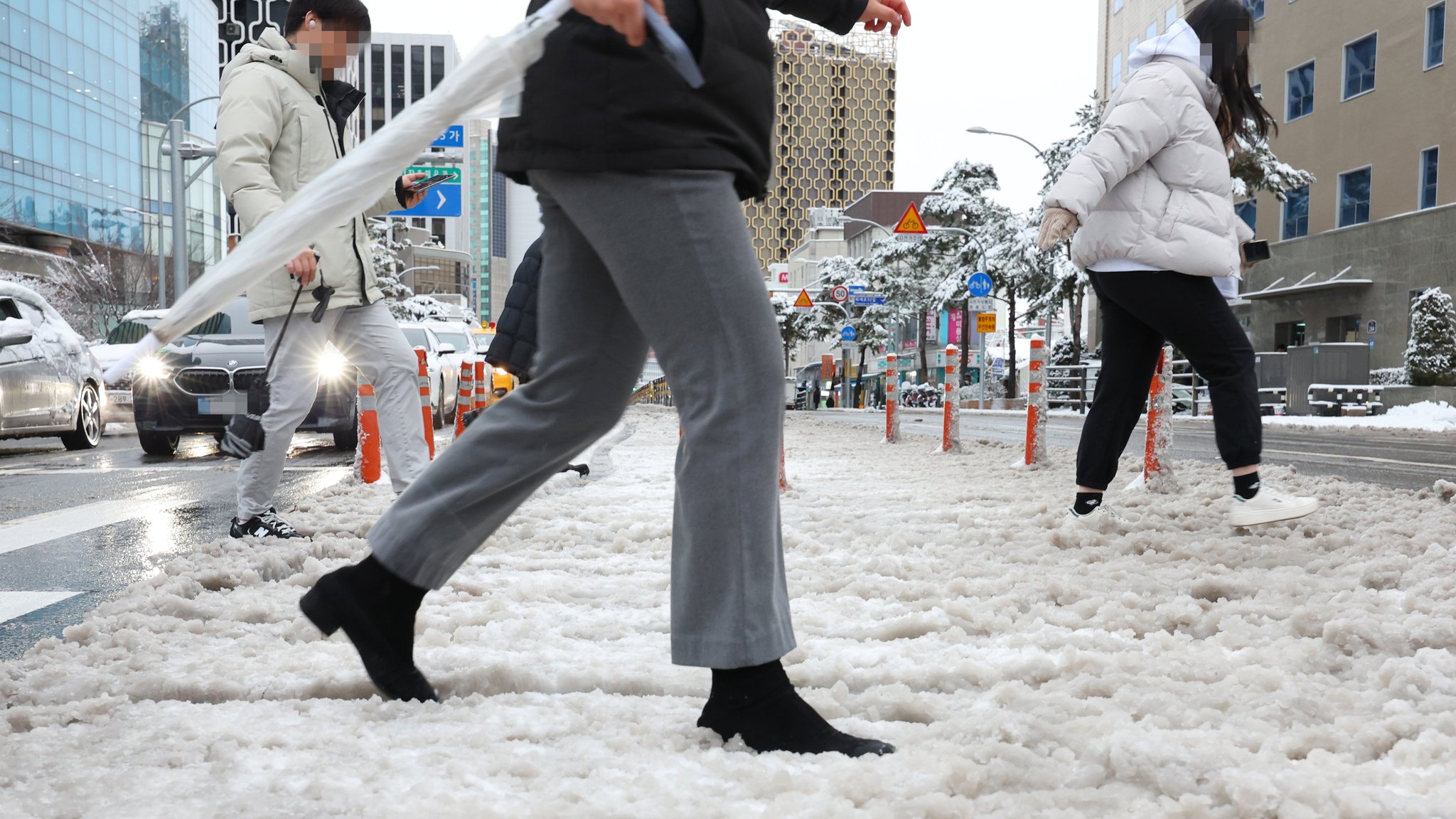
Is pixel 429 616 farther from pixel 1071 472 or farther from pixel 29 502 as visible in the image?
pixel 1071 472

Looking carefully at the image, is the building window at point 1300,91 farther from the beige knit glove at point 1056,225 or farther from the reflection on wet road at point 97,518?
the beige knit glove at point 1056,225

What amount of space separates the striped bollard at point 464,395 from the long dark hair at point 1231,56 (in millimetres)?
6828

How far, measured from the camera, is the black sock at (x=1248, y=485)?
12.8ft

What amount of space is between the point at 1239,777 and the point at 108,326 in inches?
1860

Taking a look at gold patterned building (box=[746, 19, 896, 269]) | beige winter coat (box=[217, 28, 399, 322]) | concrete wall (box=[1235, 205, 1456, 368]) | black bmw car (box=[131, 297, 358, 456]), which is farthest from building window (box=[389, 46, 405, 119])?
beige winter coat (box=[217, 28, 399, 322])

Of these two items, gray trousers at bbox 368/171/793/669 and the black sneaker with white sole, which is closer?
gray trousers at bbox 368/171/793/669

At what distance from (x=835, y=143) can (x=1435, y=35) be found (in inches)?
5195

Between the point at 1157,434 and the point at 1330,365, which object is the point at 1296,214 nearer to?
the point at 1330,365

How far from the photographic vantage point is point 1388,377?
24250 millimetres

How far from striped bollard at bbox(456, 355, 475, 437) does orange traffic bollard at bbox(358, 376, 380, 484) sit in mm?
2605

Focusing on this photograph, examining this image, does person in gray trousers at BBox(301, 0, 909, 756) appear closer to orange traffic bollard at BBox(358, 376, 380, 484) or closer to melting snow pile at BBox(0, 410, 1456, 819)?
melting snow pile at BBox(0, 410, 1456, 819)

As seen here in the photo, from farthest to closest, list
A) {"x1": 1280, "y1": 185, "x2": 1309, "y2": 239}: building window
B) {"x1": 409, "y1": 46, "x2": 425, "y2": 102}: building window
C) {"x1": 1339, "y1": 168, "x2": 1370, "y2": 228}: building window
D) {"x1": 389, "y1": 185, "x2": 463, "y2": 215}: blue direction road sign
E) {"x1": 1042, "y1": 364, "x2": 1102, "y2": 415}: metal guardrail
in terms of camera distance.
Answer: {"x1": 409, "y1": 46, "x2": 425, "y2": 102}: building window → {"x1": 1280, "y1": 185, "x2": 1309, "y2": 239}: building window → {"x1": 1042, "y1": 364, "x2": 1102, "y2": 415}: metal guardrail → {"x1": 1339, "y1": 168, "x2": 1370, "y2": 228}: building window → {"x1": 389, "y1": 185, "x2": 463, "y2": 215}: blue direction road sign

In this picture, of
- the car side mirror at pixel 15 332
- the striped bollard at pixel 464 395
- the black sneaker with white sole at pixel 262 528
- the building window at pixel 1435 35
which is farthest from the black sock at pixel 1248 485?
the building window at pixel 1435 35

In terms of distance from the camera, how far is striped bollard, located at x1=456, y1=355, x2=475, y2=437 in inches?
388
